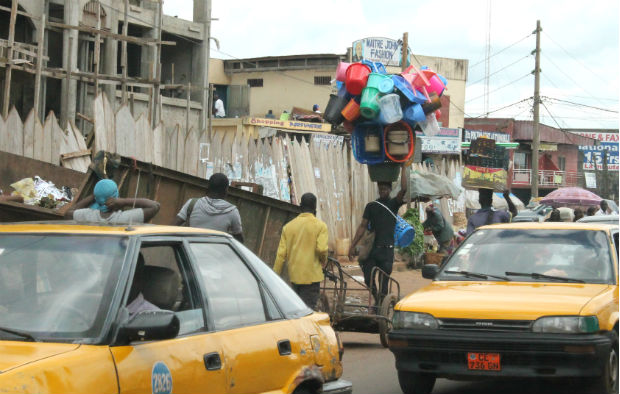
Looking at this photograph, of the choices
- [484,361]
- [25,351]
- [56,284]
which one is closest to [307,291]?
[484,361]

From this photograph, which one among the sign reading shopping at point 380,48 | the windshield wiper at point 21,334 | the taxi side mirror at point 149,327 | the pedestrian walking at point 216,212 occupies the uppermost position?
the sign reading shopping at point 380,48

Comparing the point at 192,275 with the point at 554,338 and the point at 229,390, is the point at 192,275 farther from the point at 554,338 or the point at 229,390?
the point at 554,338

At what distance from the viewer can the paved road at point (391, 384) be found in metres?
8.09

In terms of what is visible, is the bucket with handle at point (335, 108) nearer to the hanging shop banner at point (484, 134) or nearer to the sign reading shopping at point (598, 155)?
the hanging shop banner at point (484, 134)

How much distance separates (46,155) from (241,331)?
965 centimetres

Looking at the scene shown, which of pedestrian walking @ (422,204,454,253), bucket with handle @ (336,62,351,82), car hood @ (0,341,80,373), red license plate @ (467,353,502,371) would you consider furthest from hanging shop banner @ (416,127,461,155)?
car hood @ (0,341,80,373)

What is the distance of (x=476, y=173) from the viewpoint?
48.1 ft

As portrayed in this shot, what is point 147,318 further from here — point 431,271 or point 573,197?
point 573,197

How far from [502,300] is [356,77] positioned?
6698mm

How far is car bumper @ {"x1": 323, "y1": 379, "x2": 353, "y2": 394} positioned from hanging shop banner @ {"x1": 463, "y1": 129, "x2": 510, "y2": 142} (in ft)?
148

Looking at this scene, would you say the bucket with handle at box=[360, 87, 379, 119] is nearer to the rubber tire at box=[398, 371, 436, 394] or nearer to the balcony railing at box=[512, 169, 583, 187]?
the rubber tire at box=[398, 371, 436, 394]

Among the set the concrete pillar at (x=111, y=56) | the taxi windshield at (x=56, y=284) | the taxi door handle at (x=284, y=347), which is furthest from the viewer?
the concrete pillar at (x=111, y=56)

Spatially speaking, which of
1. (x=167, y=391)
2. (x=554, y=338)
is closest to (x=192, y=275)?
(x=167, y=391)

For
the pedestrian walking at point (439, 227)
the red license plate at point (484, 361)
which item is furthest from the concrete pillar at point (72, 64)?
the red license plate at point (484, 361)
